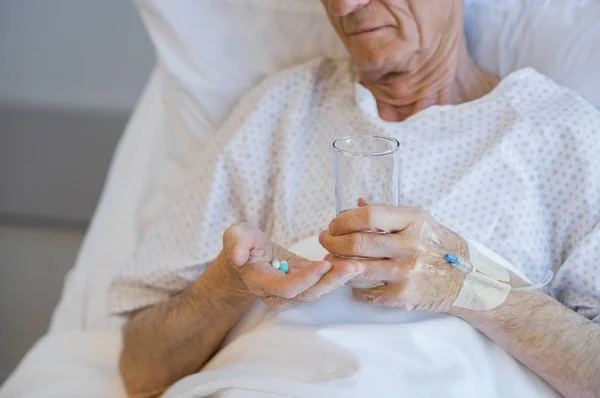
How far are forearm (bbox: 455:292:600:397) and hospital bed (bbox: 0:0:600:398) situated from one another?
45 cm

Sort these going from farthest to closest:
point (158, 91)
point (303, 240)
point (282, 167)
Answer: point (158, 91) < point (282, 167) < point (303, 240)

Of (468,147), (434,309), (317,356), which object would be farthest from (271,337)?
(468,147)

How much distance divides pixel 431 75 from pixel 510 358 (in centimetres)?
51

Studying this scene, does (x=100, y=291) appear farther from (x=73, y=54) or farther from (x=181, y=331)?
(x=73, y=54)

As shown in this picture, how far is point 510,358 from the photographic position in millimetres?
1090

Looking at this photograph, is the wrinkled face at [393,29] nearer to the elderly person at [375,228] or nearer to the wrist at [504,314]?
the elderly person at [375,228]

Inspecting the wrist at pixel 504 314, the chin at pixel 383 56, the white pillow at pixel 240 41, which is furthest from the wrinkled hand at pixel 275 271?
the white pillow at pixel 240 41

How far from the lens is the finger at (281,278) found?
36.3 inches

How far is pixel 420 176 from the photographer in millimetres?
1224

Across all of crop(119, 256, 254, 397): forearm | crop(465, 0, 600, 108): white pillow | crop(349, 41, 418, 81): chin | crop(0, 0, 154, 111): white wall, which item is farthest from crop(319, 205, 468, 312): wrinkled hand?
crop(0, 0, 154, 111): white wall

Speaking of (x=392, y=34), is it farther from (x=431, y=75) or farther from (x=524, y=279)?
(x=524, y=279)

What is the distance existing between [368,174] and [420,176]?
0.74ft

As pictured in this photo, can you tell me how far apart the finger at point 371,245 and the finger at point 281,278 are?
0.14 ft

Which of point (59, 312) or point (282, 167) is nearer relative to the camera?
point (282, 167)
